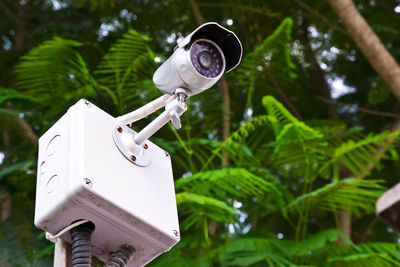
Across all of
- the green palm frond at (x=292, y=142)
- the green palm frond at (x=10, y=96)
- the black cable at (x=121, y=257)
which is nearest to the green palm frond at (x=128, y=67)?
the green palm frond at (x=10, y=96)

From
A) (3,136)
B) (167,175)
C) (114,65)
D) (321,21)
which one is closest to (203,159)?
(114,65)

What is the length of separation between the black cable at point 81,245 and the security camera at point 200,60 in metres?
0.29

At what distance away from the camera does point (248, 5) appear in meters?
3.83

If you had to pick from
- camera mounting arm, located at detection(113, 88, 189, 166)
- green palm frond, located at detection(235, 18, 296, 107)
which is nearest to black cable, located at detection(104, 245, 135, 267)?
camera mounting arm, located at detection(113, 88, 189, 166)

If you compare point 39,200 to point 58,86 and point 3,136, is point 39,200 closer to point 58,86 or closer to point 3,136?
point 58,86

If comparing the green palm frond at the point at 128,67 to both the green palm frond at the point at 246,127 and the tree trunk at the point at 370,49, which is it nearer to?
the green palm frond at the point at 246,127

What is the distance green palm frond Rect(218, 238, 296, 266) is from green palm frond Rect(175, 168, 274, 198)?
0.59 feet

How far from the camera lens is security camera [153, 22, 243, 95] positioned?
1.31m

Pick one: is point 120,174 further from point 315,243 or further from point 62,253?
point 315,243

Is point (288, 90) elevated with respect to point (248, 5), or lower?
lower

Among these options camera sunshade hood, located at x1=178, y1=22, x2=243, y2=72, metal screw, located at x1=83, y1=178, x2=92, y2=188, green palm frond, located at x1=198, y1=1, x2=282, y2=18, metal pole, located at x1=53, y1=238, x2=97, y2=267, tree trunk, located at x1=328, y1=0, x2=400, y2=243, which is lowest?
metal pole, located at x1=53, y1=238, x2=97, y2=267

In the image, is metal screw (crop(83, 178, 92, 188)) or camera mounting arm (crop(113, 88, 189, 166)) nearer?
metal screw (crop(83, 178, 92, 188))

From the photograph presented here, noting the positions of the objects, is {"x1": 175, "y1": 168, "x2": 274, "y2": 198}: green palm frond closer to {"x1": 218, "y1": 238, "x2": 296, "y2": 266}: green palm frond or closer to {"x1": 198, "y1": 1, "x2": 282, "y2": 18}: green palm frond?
{"x1": 218, "y1": 238, "x2": 296, "y2": 266}: green palm frond

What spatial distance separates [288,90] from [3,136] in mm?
1507
